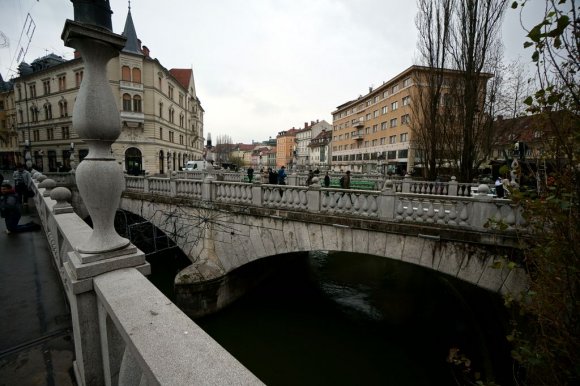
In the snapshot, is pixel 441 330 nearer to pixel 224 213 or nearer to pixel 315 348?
pixel 315 348

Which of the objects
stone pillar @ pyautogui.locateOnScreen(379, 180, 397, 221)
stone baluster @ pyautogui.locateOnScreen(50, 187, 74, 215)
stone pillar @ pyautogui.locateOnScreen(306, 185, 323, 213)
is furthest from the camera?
stone pillar @ pyautogui.locateOnScreen(306, 185, 323, 213)

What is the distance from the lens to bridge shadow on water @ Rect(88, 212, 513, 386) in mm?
6980

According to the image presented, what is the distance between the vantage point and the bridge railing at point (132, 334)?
43.0 inches

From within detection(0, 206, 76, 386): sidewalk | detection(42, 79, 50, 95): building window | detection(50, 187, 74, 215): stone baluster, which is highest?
detection(42, 79, 50, 95): building window

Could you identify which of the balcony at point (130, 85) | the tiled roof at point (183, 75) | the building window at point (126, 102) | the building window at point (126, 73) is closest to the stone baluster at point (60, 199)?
the building window at point (126, 102)

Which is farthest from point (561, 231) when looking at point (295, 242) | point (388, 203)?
point (295, 242)

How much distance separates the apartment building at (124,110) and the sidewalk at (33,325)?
26.5m

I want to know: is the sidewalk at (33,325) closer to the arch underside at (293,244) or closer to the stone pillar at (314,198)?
the arch underside at (293,244)

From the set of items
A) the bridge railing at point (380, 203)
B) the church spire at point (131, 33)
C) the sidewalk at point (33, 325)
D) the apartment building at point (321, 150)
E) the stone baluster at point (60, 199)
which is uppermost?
the church spire at point (131, 33)

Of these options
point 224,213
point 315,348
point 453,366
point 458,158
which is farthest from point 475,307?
point 224,213

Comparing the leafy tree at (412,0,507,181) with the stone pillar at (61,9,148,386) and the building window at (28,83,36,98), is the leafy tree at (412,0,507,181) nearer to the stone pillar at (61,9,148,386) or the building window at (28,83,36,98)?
the stone pillar at (61,9,148,386)

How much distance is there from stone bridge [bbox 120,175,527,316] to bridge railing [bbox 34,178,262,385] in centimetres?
365

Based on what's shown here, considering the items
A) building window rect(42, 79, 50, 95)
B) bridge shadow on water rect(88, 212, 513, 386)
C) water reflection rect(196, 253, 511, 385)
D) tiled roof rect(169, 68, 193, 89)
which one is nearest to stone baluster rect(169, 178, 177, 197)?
bridge shadow on water rect(88, 212, 513, 386)

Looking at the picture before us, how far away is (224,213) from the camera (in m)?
8.81
